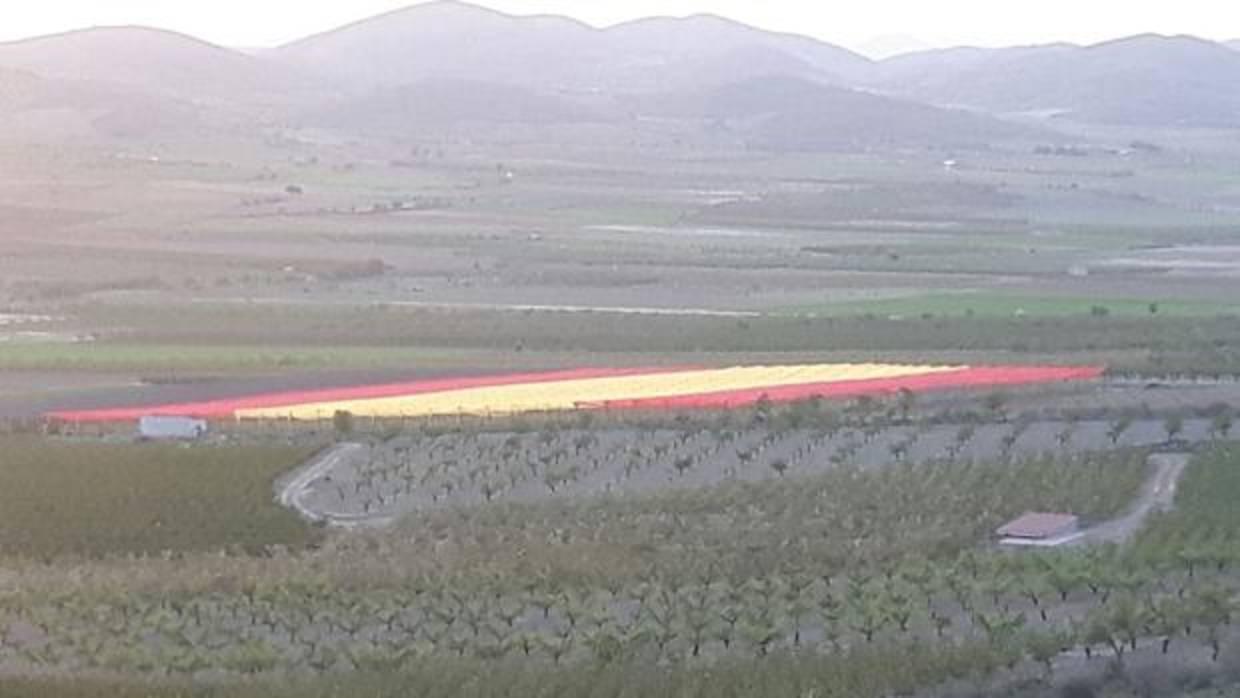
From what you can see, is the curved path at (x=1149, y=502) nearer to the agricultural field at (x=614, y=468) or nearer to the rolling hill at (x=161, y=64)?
the agricultural field at (x=614, y=468)

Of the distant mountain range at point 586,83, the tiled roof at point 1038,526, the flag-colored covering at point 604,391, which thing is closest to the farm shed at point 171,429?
the flag-colored covering at point 604,391

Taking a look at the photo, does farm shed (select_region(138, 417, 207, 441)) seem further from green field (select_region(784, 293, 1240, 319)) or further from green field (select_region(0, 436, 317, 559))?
green field (select_region(784, 293, 1240, 319))

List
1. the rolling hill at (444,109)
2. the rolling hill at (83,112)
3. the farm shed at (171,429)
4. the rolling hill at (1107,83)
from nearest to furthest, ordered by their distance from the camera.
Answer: the farm shed at (171,429) < the rolling hill at (83,112) < the rolling hill at (444,109) < the rolling hill at (1107,83)

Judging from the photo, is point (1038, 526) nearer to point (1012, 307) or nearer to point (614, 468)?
point (614, 468)

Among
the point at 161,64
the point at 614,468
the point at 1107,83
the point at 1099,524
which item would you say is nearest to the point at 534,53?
the point at 161,64

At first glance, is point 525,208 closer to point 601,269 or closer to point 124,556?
point 601,269

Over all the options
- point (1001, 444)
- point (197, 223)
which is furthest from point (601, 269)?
point (1001, 444)
